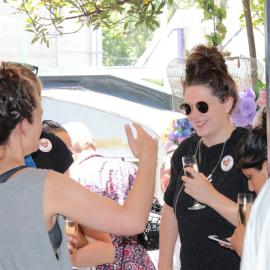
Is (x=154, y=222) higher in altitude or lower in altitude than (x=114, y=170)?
lower

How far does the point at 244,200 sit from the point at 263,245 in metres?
0.88

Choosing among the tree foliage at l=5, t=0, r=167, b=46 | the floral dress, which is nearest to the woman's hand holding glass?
the floral dress

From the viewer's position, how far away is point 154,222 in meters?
3.56

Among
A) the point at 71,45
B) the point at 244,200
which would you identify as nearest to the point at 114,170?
the point at 244,200

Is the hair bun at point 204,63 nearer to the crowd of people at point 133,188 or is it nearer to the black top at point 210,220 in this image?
the crowd of people at point 133,188

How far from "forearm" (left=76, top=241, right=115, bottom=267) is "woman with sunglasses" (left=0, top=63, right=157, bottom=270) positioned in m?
0.78

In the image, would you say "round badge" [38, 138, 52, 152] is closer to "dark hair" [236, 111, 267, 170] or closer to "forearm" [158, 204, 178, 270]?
"forearm" [158, 204, 178, 270]

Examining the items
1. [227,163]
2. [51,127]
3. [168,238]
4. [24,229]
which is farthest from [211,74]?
[24,229]

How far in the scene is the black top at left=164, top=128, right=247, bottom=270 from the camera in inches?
98.7

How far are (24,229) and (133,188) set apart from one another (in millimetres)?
312

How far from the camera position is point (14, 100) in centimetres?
177

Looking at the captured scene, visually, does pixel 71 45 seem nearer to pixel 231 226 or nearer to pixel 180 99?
pixel 180 99

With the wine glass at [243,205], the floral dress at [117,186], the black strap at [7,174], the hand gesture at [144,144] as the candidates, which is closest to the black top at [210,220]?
the wine glass at [243,205]

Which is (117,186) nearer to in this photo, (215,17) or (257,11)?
(215,17)
